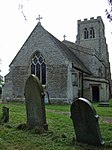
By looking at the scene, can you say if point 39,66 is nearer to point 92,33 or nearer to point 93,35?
point 93,35

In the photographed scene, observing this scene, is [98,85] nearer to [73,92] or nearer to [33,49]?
[73,92]

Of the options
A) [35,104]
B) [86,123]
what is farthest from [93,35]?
→ [86,123]

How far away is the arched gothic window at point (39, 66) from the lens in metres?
27.1

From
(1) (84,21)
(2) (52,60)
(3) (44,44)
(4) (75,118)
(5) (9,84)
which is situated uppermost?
(1) (84,21)

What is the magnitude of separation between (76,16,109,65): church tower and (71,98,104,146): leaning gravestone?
37.8 meters

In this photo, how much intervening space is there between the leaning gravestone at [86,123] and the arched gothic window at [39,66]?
20534 millimetres

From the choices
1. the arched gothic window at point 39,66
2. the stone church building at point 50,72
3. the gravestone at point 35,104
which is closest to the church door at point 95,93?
the stone church building at point 50,72

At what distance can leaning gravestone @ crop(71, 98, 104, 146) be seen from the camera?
19.9 ft

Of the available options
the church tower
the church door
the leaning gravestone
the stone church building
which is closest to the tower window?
the church tower

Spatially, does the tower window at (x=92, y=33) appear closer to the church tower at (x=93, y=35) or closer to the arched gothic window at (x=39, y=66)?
the church tower at (x=93, y=35)

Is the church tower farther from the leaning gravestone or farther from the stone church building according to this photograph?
the leaning gravestone

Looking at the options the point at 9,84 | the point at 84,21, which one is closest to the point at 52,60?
the point at 9,84

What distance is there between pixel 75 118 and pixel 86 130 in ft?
1.46

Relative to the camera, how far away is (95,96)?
31188 millimetres
